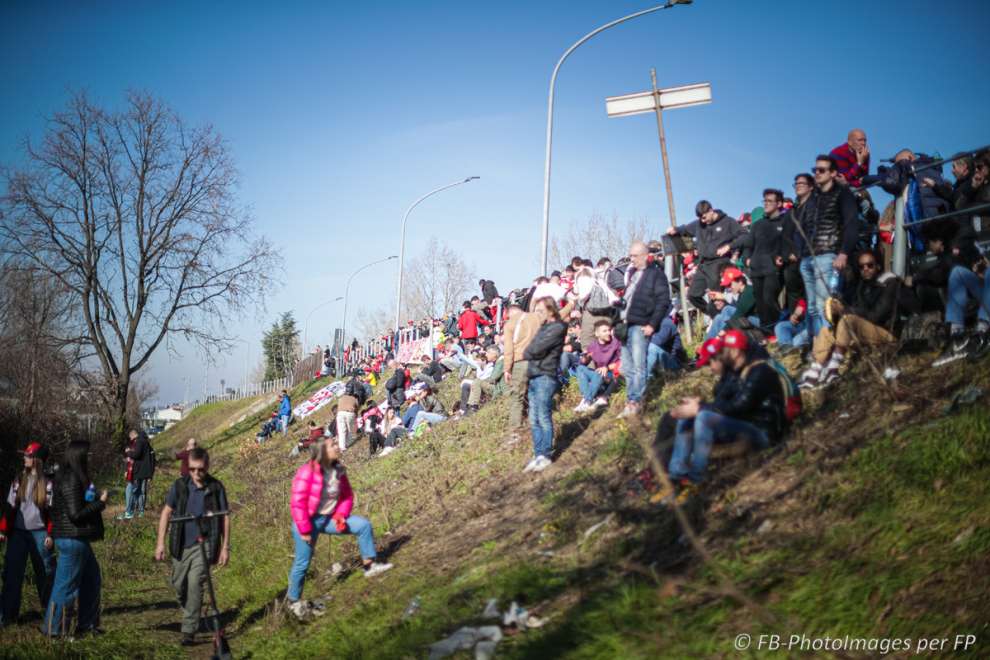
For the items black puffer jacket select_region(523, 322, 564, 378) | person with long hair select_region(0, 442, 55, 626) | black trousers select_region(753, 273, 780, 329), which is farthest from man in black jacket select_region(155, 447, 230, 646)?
black trousers select_region(753, 273, 780, 329)

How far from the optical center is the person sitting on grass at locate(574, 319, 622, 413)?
11680 millimetres

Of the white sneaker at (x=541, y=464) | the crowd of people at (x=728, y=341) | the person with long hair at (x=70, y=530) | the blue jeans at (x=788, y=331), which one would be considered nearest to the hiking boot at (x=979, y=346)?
the crowd of people at (x=728, y=341)

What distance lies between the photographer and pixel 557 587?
232 inches

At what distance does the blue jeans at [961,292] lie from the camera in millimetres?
6895

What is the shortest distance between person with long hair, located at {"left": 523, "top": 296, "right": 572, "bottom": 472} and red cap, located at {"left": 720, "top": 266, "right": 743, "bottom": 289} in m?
2.88

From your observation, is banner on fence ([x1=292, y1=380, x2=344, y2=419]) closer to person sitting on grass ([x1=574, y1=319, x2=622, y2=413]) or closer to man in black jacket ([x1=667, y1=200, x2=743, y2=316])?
person sitting on grass ([x1=574, y1=319, x2=622, y2=413])

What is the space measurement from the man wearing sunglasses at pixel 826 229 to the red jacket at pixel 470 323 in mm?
14736

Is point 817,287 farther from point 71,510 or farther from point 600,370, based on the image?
point 71,510

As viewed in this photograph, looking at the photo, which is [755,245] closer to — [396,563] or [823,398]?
[823,398]

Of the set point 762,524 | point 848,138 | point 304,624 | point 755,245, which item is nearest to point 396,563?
point 304,624

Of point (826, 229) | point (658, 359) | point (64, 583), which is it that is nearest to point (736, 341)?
point (826, 229)

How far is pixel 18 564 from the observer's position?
8609 mm

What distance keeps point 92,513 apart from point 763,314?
861 cm

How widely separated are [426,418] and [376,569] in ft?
29.8
